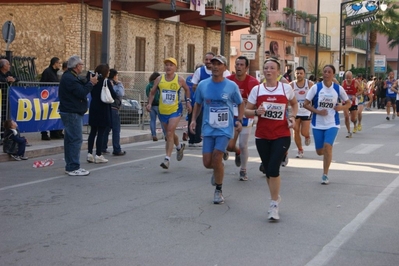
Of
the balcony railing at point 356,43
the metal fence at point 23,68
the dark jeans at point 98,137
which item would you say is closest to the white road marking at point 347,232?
the dark jeans at point 98,137

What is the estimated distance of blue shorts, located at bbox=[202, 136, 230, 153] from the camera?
9602 millimetres

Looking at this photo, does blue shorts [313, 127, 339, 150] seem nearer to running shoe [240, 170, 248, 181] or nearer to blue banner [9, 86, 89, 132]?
running shoe [240, 170, 248, 181]

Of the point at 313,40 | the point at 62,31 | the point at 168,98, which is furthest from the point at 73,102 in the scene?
the point at 313,40

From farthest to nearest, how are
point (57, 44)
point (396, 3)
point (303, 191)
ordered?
point (396, 3)
point (57, 44)
point (303, 191)

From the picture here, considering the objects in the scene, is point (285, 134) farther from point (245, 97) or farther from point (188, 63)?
point (188, 63)

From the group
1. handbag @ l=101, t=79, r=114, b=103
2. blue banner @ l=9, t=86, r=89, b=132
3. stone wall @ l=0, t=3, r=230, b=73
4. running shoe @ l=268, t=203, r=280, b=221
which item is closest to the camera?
running shoe @ l=268, t=203, r=280, b=221

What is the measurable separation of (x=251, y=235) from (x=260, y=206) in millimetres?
1778

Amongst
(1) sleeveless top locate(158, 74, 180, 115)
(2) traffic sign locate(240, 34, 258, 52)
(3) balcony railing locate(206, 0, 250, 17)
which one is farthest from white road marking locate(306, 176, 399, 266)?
(3) balcony railing locate(206, 0, 250, 17)

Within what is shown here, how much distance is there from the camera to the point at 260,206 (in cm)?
959

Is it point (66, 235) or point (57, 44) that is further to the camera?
point (57, 44)

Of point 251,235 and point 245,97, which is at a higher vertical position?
point 245,97

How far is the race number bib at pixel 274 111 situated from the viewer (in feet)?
29.5

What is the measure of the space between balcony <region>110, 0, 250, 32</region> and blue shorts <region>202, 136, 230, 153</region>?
728 inches

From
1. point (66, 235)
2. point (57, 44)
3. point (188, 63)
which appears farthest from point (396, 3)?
point (66, 235)
